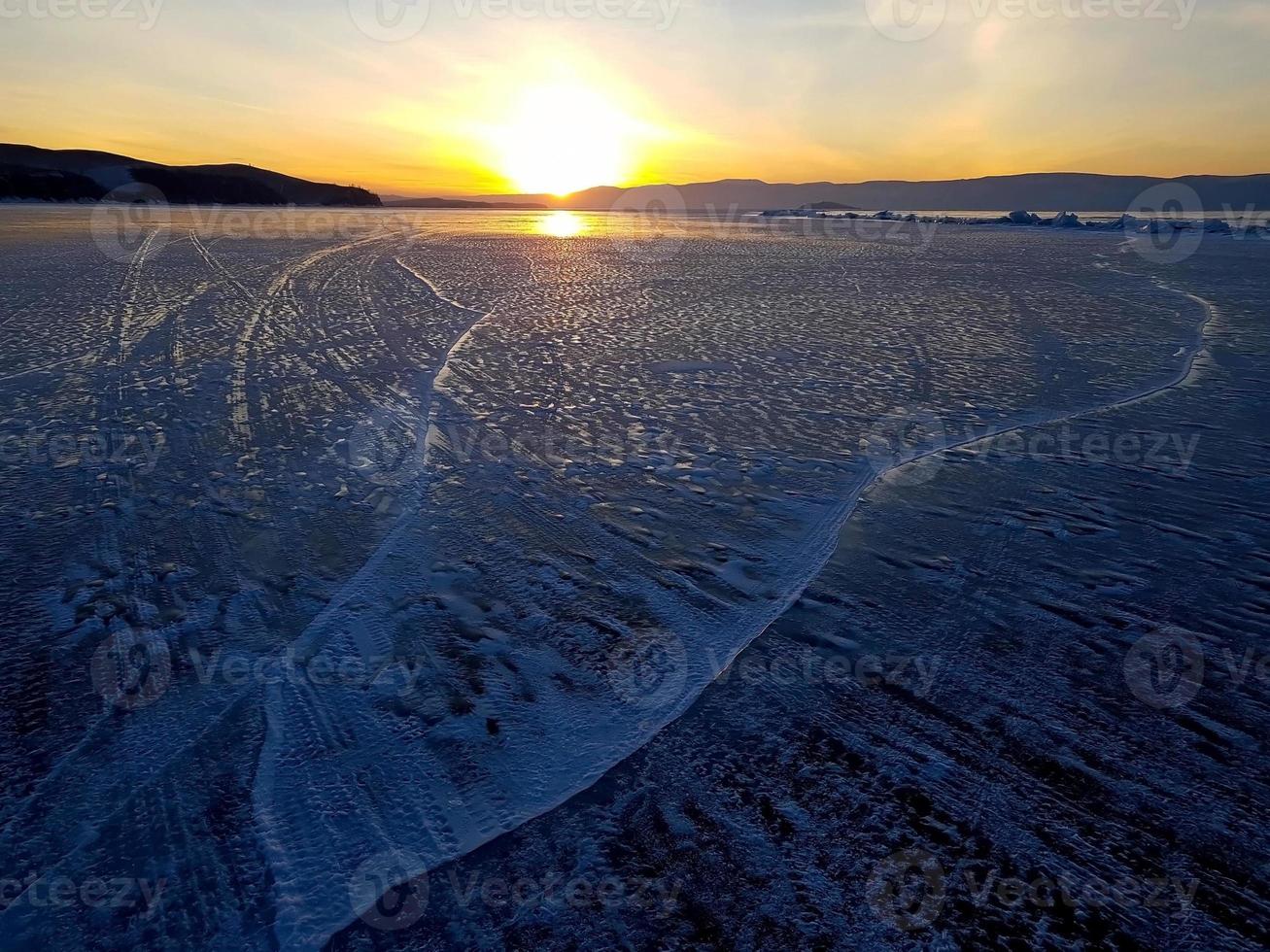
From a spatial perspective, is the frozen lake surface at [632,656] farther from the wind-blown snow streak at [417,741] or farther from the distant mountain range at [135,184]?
the distant mountain range at [135,184]

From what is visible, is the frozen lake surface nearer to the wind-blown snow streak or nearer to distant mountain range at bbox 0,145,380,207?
the wind-blown snow streak

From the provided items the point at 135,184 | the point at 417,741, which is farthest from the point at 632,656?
the point at 135,184

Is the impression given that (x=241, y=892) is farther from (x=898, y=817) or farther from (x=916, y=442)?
(x=916, y=442)

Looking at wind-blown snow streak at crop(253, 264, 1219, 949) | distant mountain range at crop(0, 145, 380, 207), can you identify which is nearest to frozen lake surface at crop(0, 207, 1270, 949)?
wind-blown snow streak at crop(253, 264, 1219, 949)

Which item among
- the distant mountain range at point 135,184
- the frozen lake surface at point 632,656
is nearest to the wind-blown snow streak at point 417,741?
the frozen lake surface at point 632,656

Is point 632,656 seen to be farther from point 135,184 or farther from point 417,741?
point 135,184

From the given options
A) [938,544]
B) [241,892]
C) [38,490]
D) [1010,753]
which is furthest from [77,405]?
[1010,753]
